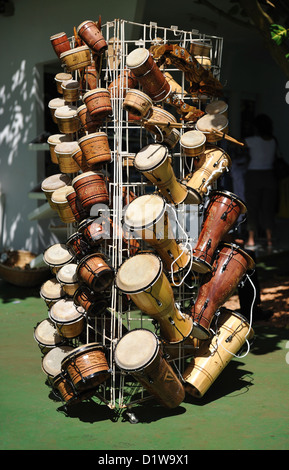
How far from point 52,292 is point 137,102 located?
1556 millimetres

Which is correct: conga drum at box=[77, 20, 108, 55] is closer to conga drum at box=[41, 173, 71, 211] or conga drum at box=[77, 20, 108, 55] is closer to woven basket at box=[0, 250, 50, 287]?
conga drum at box=[41, 173, 71, 211]

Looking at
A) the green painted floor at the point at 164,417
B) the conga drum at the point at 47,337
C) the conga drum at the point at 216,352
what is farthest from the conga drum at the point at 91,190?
the green painted floor at the point at 164,417

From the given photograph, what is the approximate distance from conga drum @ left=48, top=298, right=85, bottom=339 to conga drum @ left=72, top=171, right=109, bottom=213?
0.71 m

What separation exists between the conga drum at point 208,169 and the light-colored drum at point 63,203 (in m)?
0.88

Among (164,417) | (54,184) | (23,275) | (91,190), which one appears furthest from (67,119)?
(23,275)

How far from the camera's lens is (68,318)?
4285mm

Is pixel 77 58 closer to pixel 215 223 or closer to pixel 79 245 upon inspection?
pixel 79 245

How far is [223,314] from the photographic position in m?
4.57

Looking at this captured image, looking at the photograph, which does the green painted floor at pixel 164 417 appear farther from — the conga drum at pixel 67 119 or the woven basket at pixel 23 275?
the woven basket at pixel 23 275

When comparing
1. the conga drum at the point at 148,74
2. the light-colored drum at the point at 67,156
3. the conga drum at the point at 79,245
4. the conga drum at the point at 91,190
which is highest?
the conga drum at the point at 148,74

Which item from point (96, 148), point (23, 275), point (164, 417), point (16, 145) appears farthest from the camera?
point (16, 145)

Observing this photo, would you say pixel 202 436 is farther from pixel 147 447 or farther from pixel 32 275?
pixel 32 275

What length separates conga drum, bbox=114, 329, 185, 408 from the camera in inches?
148

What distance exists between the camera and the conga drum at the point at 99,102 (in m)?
4.06
